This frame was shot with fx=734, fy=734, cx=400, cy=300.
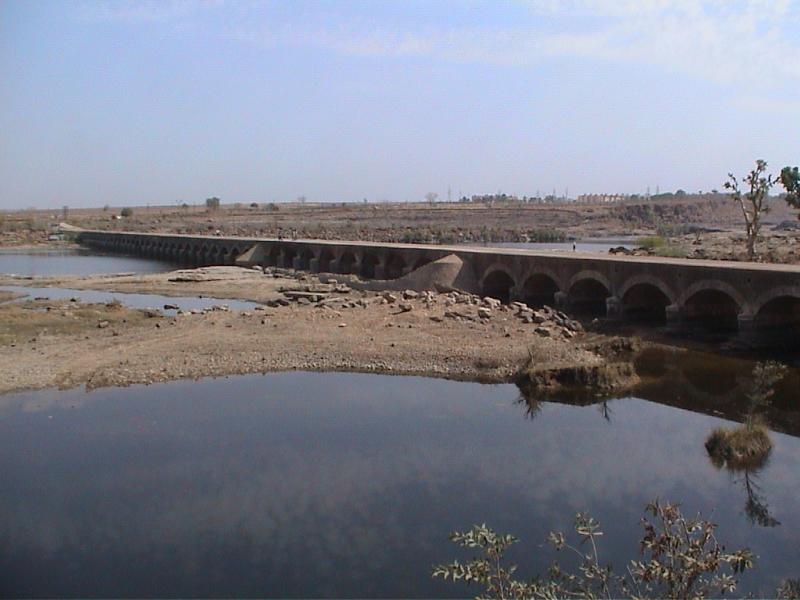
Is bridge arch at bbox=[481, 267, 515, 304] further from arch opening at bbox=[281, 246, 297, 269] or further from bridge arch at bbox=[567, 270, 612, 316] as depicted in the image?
arch opening at bbox=[281, 246, 297, 269]

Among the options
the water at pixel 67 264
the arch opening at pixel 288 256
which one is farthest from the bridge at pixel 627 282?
the water at pixel 67 264

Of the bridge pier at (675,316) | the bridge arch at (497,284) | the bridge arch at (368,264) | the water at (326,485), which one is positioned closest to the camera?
the water at (326,485)

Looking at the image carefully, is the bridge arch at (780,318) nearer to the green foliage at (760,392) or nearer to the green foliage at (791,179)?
the green foliage at (760,392)

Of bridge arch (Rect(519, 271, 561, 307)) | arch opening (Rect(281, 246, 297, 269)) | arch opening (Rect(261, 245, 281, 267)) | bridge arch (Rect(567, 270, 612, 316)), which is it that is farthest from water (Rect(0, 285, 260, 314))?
arch opening (Rect(261, 245, 281, 267))

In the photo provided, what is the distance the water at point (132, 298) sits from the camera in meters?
34.0

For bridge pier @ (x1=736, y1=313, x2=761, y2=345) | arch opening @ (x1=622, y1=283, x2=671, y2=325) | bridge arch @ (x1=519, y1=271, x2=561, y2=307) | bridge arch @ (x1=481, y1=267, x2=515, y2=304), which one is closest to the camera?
bridge pier @ (x1=736, y1=313, x2=761, y2=345)

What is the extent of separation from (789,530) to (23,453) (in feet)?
44.9

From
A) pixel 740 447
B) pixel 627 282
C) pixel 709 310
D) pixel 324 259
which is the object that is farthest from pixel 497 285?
pixel 740 447

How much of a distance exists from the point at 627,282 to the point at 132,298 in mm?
24350

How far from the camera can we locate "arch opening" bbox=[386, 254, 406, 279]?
142ft

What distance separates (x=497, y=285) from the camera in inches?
1377

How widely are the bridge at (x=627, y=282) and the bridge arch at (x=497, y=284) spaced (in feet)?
0.15

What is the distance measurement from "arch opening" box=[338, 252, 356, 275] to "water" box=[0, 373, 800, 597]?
2963 centimetres

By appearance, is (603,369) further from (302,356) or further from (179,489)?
(179,489)
